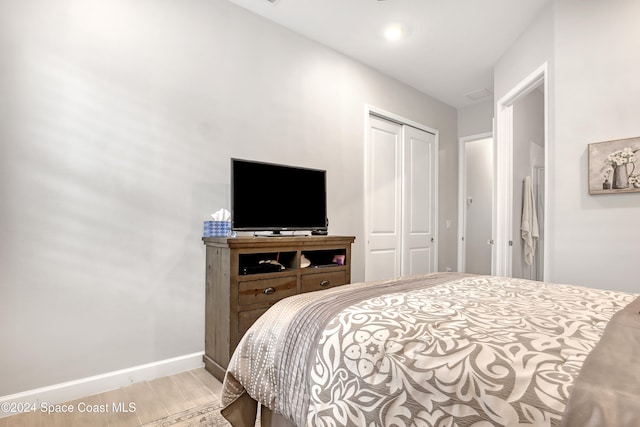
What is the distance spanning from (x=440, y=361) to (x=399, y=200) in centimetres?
347

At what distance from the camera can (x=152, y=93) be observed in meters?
2.27

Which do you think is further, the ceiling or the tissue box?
the ceiling

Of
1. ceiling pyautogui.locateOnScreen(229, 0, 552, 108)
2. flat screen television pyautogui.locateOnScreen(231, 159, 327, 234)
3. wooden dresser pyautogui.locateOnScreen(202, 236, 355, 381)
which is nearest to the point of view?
wooden dresser pyautogui.locateOnScreen(202, 236, 355, 381)

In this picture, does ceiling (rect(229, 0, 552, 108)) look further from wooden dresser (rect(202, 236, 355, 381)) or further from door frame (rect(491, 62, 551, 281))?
wooden dresser (rect(202, 236, 355, 381))

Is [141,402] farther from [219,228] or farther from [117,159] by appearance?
[117,159]

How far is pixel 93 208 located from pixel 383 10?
8.55ft

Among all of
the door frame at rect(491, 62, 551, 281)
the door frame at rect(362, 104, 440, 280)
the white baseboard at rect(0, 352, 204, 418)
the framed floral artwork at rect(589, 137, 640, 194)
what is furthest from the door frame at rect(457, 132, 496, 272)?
the white baseboard at rect(0, 352, 204, 418)

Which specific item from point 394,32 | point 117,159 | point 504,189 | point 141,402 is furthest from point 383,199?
point 141,402

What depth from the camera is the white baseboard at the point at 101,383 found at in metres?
1.83

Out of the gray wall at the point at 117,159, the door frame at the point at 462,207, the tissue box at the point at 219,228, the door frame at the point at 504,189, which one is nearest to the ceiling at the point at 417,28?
the gray wall at the point at 117,159

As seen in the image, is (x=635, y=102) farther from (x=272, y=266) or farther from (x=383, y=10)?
(x=272, y=266)

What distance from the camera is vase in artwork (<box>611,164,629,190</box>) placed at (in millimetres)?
2195

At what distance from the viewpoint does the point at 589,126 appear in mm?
2348

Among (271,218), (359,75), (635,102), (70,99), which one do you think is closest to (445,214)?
(359,75)
